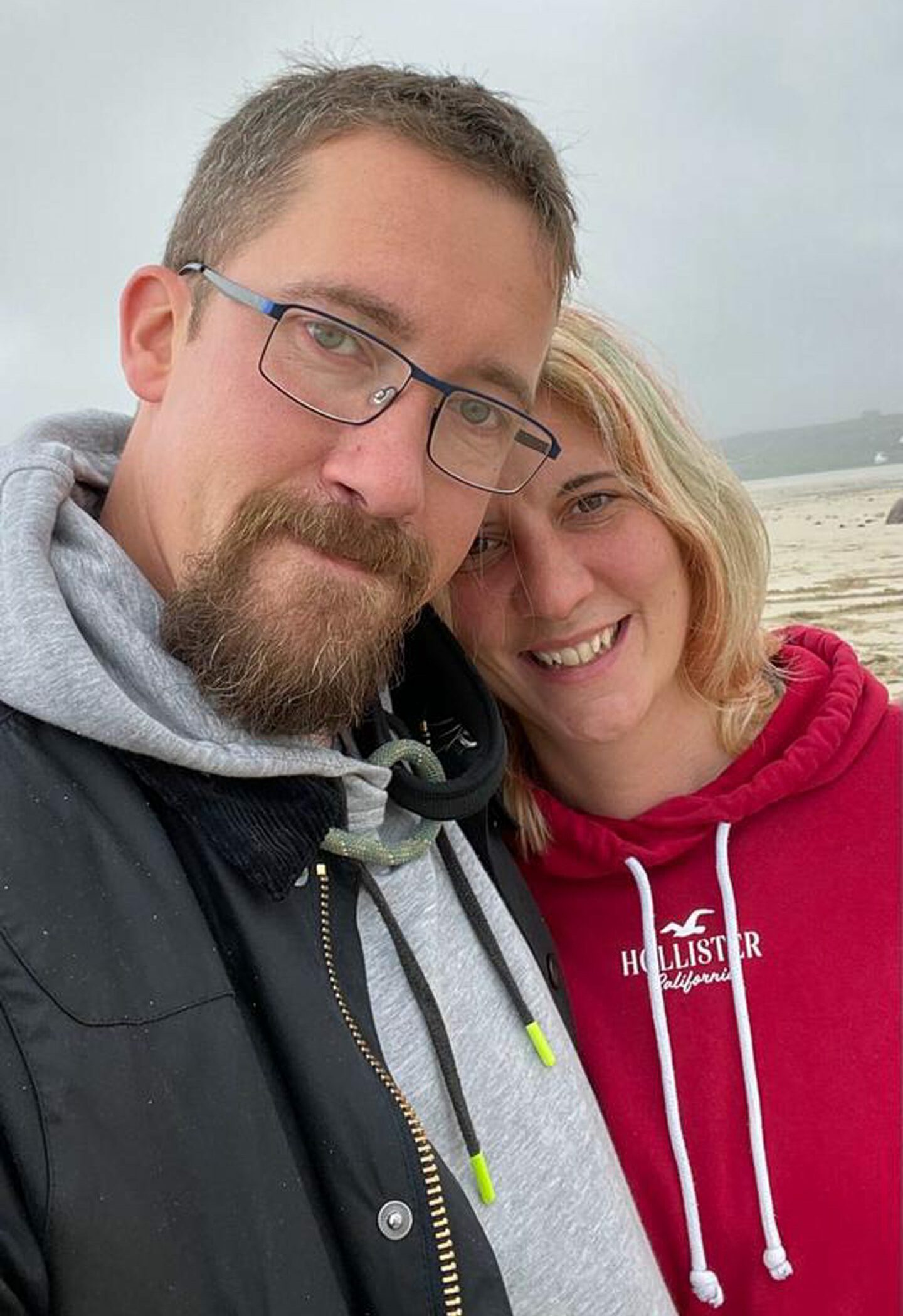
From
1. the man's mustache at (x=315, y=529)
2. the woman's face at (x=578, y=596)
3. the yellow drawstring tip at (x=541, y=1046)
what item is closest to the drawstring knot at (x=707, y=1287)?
the yellow drawstring tip at (x=541, y=1046)

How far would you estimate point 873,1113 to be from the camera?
154 centimetres

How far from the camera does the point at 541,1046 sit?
1434mm

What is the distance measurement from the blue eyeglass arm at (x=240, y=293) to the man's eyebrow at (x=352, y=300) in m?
0.02

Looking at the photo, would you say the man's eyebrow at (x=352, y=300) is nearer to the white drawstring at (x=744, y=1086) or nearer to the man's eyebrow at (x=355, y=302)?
the man's eyebrow at (x=355, y=302)

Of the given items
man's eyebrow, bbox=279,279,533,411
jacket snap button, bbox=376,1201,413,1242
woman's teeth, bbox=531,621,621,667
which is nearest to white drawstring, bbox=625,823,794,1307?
woman's teeth, bbox=531,621,621,667

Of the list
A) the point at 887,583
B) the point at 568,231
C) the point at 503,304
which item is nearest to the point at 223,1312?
the point at 503,304

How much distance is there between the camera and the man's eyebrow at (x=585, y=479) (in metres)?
1.76

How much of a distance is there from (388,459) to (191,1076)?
2.58 ft

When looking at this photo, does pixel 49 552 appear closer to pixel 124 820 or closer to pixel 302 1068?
pixel 124 820

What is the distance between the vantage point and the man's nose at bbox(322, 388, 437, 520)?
1.28 m

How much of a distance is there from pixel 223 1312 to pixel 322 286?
119 cm

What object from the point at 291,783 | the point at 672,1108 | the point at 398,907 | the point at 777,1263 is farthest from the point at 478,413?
the point at 777,1263

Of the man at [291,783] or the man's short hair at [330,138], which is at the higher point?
the man's short hair at [330,138]

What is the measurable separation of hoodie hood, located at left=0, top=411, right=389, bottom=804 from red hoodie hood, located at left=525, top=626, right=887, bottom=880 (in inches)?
24.0
